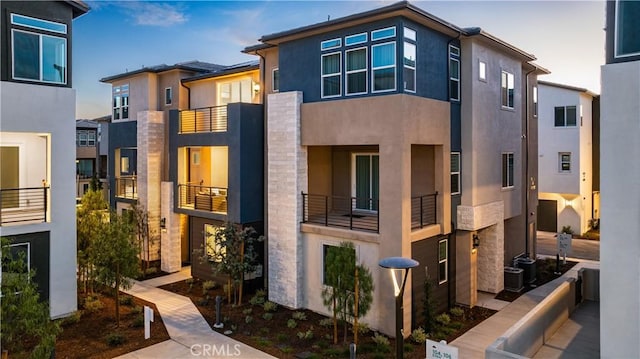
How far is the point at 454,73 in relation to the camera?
14820 mm

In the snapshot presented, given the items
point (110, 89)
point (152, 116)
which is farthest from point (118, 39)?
point (152, 116)

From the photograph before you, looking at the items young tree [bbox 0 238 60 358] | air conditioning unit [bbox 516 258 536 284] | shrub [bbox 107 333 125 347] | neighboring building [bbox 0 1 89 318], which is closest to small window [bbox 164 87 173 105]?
neighboring building [bbox 0 1 89 318]

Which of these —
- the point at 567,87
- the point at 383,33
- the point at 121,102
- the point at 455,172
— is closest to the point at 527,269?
the point at 455,172

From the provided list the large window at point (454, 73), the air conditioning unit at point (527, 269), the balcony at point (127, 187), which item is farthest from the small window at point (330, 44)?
the balcony at point (127, 187)

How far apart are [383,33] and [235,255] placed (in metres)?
8.30

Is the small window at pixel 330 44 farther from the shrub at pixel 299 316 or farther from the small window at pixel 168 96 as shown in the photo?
the small window at pixel 168 96

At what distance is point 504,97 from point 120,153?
718 inches

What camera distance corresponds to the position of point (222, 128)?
18.0m

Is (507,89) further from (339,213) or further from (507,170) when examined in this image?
(339,213)

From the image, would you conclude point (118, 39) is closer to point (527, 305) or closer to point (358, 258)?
point (358, 258)

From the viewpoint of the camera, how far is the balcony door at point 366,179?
15.5m

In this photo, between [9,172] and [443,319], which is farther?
[9,172]

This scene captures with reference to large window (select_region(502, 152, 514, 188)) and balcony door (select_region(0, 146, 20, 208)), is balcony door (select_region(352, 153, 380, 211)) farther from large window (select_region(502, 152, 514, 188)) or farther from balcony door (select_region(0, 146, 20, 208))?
balcony door (select_region(0, 146, 20, 208))

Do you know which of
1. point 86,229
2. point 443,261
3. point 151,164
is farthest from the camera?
point 151,164
